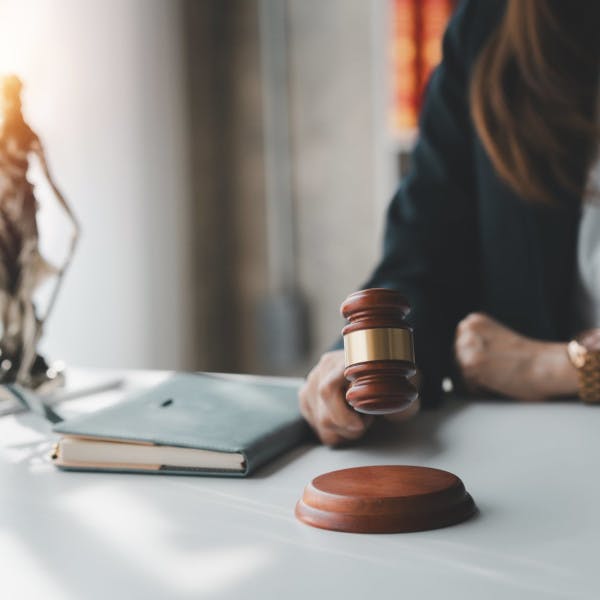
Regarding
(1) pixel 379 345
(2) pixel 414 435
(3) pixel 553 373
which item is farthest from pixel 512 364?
(1) pixel 379 345

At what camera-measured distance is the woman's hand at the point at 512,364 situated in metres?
1.04

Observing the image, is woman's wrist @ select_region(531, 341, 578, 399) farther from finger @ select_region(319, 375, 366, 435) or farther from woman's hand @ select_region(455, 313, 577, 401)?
finger @ select_region(319, 375, 366, 435)

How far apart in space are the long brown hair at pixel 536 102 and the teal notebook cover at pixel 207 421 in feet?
1.84

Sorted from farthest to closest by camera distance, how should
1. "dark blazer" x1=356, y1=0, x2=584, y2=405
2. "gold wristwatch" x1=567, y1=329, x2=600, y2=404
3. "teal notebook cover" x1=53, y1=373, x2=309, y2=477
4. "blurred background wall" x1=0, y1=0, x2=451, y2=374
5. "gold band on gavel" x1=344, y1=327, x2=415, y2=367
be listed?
1. "blurred background wall" x1=0, y1=0, x2=451, y2=374
2. "dark blazer" x1=356, y1=0, x2=584, y2=405
3. "gold wristwatch" x1=567, y1=329, x2=600, y2=404
4. "teal notebook cover" x1=53, y1=373, x2=309, y2=477
5. "gold band on gavel" x1=344, y1=327, x2=415, y2=367

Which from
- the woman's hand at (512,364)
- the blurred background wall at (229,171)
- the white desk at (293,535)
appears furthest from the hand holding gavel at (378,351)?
the blurred background wall at (229,171)

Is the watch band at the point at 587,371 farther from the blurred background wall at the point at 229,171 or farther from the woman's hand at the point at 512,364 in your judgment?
the blurred background wall at the point at 229,171

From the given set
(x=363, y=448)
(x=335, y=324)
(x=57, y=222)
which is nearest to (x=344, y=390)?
(x=363, y=448)

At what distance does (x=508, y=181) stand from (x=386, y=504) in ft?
2.69

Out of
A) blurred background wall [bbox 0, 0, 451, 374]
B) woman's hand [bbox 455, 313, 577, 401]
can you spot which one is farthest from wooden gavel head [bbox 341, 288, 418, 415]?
blurred background wall [bbox 0, 0, 451, 374]

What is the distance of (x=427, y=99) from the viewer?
1.43 m

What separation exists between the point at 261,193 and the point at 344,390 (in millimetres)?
3009

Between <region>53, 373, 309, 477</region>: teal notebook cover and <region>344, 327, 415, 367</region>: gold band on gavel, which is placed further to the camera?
<region>53, 373, 309, 477</region>: teal notebook cover

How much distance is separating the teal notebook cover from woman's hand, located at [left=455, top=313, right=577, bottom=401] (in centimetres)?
25

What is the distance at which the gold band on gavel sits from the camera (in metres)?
0.64
